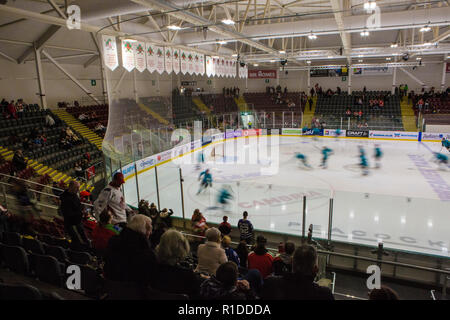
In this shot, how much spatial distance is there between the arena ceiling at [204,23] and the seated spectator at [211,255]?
6.31m

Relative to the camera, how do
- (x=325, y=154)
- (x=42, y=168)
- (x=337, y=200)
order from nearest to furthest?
(x=337, y=200) → (x=42, y=168) → (x=325, y=154)

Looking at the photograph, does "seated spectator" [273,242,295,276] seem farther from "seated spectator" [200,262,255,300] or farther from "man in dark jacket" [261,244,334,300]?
"seated spectator" [200,262,255,300]

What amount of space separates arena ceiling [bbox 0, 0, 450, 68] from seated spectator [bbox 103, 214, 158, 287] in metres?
6.67

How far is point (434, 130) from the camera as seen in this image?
2225 cm

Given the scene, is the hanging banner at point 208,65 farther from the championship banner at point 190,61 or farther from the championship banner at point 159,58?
the championship banner at point 159,58

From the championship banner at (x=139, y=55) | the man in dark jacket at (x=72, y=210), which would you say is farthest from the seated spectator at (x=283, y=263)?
the championship banner at (x=139, y=55)

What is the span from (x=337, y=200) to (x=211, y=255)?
174 inches

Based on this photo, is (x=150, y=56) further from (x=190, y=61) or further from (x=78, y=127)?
(x=78, y=127)

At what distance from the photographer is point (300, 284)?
2.29 m

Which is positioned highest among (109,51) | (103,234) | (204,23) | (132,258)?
(204,23)

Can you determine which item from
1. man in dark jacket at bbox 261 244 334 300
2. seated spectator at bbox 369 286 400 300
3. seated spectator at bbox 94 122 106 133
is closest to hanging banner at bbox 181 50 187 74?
seated spectator at bbox 94 122 106 133

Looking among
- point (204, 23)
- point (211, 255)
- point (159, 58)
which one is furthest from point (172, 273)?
point (159, 58)

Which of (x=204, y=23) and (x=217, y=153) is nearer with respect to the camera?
(x=204, y=23)

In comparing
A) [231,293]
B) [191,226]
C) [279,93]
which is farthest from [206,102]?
[231,293]
